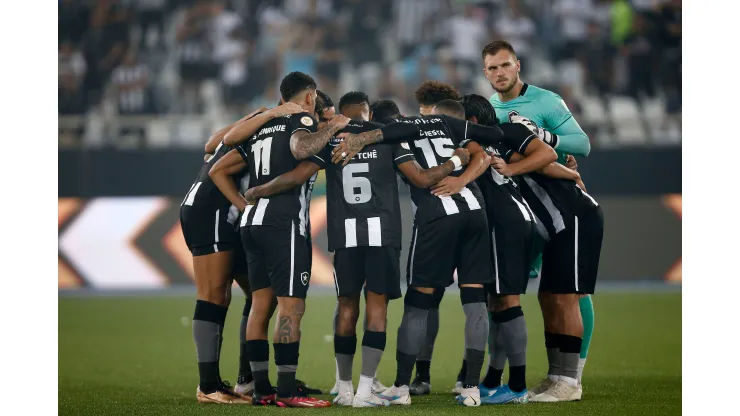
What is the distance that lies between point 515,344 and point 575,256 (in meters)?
0.70

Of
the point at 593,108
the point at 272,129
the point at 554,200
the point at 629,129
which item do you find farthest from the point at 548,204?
the point at 593,108

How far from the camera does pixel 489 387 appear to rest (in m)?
6.09

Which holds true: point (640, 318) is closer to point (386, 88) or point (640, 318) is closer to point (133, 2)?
point (386, 88)

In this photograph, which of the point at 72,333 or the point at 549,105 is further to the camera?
the point at 72,333

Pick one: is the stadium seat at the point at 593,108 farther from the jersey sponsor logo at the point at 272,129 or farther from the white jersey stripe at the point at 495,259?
the jersey sponsor logo at the point at 272,129

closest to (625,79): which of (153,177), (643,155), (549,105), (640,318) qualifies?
(643,155)

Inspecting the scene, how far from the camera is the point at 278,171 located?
576 centimetres

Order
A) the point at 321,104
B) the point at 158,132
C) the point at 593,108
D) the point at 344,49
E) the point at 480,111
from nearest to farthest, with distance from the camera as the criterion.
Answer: the point at 480,111
the point at 321,104
the point at 158,132
the point at 593,108
the point at 344,49

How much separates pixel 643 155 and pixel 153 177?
6.72 metres

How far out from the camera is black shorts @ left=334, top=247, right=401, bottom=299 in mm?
5668

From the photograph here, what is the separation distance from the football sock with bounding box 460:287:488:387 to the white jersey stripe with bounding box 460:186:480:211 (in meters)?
0.49

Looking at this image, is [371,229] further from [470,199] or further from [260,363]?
[260,363]

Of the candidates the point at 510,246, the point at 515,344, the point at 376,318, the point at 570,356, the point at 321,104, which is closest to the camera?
the point at 376,318

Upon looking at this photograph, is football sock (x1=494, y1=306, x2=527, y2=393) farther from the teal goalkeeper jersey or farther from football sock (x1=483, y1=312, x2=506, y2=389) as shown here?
the teal goalkeeper jersey
